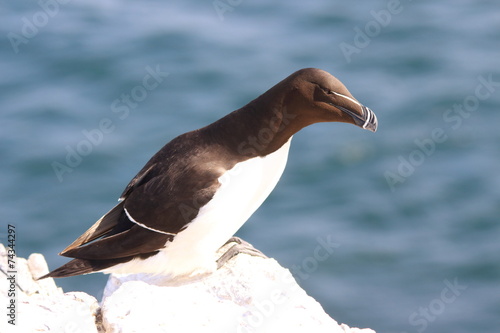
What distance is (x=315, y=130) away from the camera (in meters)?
14.2

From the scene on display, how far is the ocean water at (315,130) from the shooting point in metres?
12.8

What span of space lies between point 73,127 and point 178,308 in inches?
365

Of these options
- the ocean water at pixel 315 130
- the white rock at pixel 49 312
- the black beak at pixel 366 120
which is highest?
the ocean water at pixel 315 130

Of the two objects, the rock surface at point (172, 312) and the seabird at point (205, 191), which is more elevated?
the seabird at point (205, 191)

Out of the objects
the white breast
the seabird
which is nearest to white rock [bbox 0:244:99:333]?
the seabird

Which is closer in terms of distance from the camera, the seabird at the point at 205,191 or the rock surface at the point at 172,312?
the rock surface at the point at 172,312

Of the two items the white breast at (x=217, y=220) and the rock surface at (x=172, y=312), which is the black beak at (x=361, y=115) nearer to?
the white breast at (x=217, y=220)

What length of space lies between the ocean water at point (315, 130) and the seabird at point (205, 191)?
198 inches

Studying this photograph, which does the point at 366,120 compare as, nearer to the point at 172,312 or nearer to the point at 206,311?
the point at 206,311

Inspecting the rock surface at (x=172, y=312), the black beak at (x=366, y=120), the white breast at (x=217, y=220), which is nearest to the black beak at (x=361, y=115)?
the black beak at (x=366, y=120)

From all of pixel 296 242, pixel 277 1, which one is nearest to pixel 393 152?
pixel 296 242

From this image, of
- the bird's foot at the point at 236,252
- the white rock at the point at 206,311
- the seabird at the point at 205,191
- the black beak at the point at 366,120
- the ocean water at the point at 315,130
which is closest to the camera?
the white rock at the point at 206,311

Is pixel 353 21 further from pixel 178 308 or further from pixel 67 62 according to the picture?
pixel 178 308

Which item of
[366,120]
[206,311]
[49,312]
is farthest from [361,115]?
[49,312]
